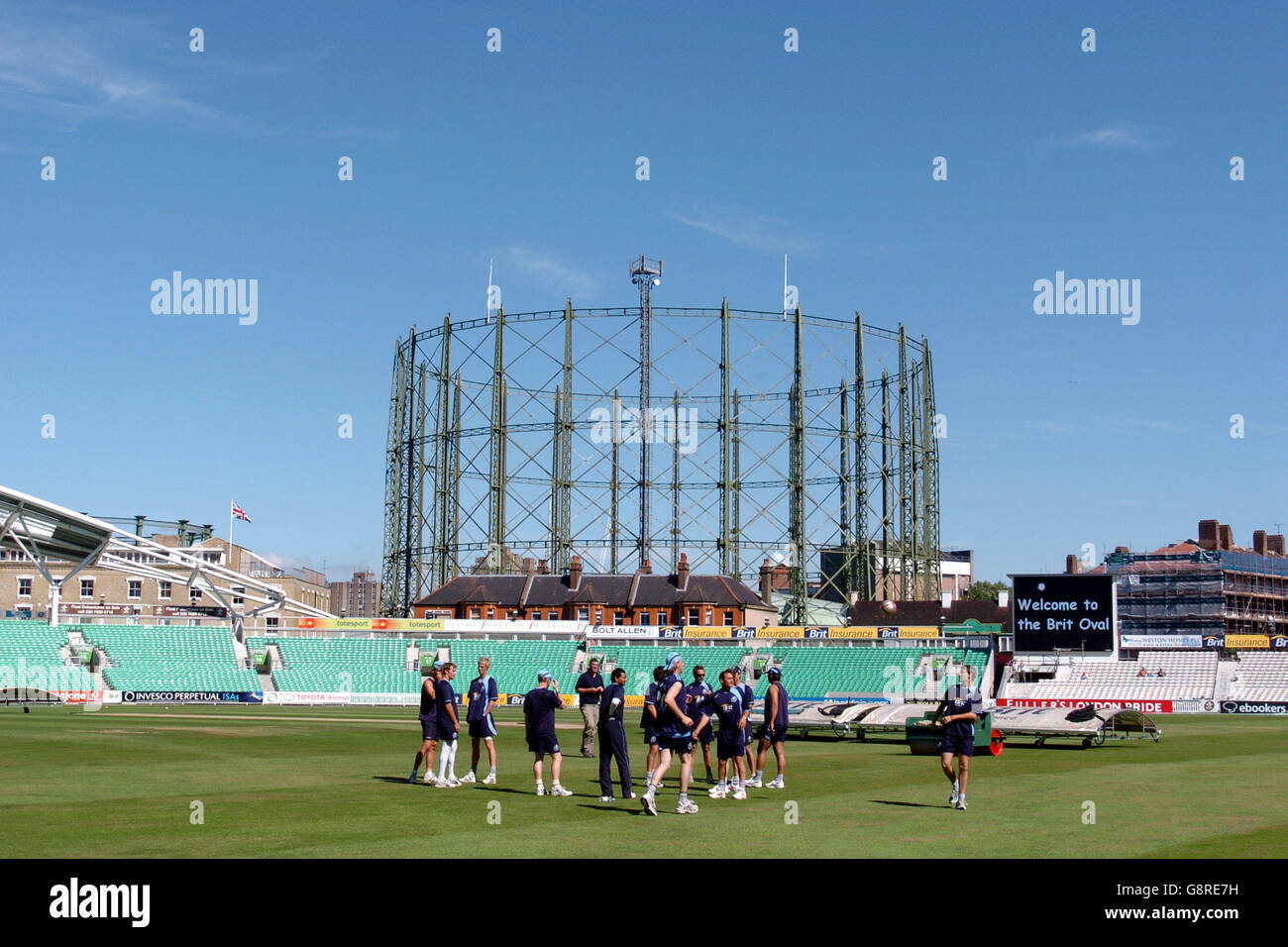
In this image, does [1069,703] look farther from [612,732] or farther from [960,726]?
[612,732]

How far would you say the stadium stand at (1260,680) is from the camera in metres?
66.0

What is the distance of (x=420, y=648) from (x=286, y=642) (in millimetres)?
6745

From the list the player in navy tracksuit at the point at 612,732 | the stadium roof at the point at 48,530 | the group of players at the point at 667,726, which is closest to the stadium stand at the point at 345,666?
the stadium roof at the point at 48,530

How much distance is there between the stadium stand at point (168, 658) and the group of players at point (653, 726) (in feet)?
150

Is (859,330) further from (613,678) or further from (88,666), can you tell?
(613,678)

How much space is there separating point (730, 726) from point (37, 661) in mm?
52088

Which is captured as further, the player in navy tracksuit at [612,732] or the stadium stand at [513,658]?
the stadium stand at [513,658]

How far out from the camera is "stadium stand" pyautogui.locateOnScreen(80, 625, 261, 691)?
61750 mm

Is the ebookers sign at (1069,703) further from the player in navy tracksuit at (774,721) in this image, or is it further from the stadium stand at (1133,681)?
the player in navy tracksuit at (774,721)

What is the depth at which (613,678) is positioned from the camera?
16.7m

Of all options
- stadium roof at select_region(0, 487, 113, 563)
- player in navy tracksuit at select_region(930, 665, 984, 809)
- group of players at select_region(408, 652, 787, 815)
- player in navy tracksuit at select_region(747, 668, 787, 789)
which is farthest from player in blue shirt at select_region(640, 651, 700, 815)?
stadium roof at select_region(0, 487, 113, 563)

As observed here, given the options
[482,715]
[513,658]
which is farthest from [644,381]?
[482,715]

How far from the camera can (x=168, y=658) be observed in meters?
64.2

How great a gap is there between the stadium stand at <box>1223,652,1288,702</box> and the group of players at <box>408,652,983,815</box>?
174 feet
